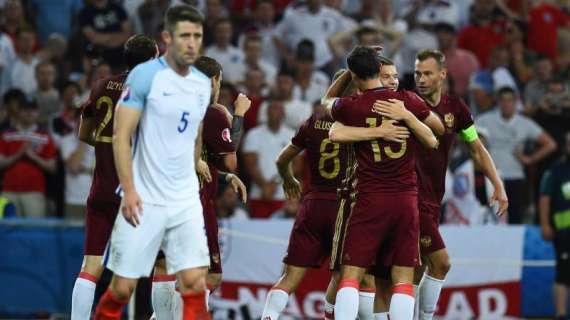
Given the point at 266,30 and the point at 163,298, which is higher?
the point at 266,30

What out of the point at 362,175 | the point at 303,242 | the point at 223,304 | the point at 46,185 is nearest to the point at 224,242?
the point at 223,304

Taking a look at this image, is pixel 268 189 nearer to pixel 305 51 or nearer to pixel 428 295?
pixel 305 51

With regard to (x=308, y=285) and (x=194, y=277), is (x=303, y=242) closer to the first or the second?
(x=194, y=277)

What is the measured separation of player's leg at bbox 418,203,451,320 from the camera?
37.8 feet

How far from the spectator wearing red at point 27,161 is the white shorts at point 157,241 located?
838 centimetres

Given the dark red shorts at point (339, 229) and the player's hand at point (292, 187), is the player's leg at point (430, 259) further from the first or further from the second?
the player's hand at point (292, 187)

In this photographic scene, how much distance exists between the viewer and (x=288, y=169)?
462 inches

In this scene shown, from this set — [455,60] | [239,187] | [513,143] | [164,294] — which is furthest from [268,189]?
[164,294]

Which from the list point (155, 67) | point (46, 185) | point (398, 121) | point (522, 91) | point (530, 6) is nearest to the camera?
point (155, 67)

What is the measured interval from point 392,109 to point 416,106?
26 centimetres

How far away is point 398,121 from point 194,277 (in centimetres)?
227

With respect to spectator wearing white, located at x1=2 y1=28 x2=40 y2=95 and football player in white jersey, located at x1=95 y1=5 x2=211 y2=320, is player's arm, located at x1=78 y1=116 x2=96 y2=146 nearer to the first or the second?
football player in white jersey, located at x1=95 y1=5 x2=211 y2=320

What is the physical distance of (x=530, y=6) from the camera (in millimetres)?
21438

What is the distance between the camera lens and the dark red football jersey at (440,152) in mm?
11562
